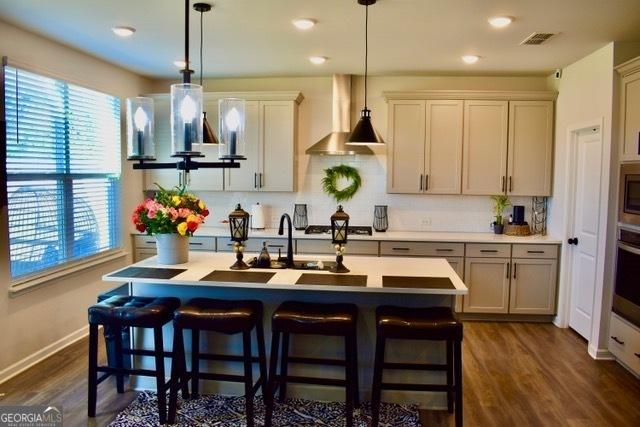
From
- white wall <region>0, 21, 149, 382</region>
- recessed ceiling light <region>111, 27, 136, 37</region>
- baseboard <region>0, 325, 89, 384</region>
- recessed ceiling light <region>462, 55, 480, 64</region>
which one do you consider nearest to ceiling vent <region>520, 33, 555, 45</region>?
recessed ceiling light <region>462, 55, 480, 64</region>

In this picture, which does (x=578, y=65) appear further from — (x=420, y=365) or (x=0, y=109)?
(x=0, y=109)

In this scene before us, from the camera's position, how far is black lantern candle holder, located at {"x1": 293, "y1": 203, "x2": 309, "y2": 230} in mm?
5699

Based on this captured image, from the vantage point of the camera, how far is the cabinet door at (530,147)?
5.24m

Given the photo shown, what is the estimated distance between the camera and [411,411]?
3186mm

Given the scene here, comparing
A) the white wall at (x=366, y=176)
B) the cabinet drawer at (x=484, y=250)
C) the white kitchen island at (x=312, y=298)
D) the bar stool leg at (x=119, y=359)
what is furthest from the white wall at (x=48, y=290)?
the cabinet drawer at (x=484, y=250)

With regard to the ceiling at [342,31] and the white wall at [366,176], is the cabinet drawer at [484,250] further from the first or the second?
the ceiling at [342,31]

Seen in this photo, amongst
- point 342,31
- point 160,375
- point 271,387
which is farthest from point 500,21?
point 160,375

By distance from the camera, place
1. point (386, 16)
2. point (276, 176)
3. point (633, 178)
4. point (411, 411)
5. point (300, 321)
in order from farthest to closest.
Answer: point (276, 176)
point (633, 178)
point (386, 16)
point (411, 411)
point (300, 321)

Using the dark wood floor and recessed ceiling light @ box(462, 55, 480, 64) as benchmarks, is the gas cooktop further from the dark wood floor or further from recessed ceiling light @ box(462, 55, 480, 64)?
recessed ceiling light @ box(462, 55, 480, 64)

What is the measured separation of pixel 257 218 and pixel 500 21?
327cm

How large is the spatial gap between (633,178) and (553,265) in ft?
5.08

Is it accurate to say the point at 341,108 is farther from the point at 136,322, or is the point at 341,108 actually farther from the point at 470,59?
the point at 136,322

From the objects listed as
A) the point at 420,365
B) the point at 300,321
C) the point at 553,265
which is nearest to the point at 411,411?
the point at 420,365

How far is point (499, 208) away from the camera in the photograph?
5.56 meters
